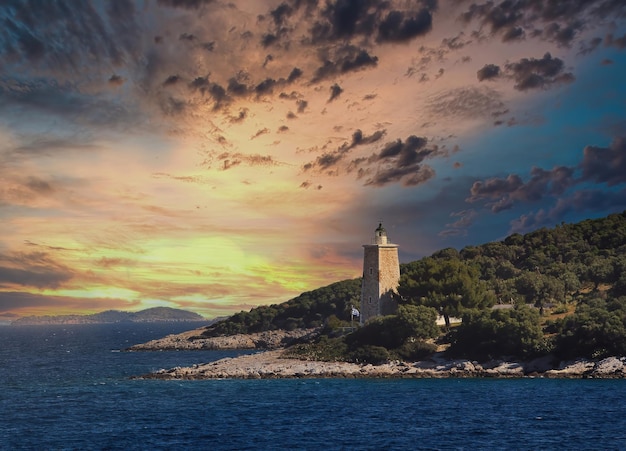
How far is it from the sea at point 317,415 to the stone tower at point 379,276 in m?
19.5

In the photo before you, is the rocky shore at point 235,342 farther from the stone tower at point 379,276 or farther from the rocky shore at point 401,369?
the rocky shore at point 401,369

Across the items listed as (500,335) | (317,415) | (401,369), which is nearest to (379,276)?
(401,369)

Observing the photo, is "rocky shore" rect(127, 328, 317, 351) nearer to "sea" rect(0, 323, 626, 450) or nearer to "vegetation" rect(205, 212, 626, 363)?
"vegetation" rect(205, 212, 626, 363)

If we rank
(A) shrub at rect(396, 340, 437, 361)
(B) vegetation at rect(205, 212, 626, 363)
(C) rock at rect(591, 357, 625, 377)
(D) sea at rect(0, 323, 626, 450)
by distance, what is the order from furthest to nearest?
(A) shrub at rect(396, 340, 437, 361), (B) vegetation at rect(205, 212, 626, 363), (C) rock at rect(591, 357, 625, 377), (D) sea at rect(0, 323, 626, 450)

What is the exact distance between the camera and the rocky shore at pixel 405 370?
210 feet

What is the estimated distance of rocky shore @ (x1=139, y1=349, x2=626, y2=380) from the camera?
63969 mm

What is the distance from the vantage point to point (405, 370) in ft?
231

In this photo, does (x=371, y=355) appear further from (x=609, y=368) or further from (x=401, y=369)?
(x=609, y=368)

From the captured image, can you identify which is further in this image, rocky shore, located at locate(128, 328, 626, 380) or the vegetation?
the vegetation

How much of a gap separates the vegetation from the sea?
737 centimetres

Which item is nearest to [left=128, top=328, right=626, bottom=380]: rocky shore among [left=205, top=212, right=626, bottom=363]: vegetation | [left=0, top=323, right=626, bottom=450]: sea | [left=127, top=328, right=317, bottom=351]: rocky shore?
[left=205, top=212, right=626, bottom=363]: vegetation

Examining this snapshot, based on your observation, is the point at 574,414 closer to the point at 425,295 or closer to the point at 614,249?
the point at 425,295

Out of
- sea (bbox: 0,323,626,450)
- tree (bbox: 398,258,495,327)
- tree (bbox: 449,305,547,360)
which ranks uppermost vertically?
tree (bbox: 398,258,495,327)

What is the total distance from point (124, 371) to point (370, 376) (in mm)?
35751
